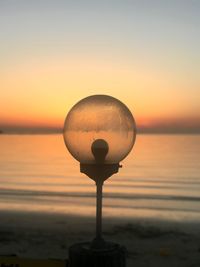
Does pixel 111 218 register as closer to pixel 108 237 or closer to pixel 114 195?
pixel 108 237

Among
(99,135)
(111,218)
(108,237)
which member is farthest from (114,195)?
(99,135)

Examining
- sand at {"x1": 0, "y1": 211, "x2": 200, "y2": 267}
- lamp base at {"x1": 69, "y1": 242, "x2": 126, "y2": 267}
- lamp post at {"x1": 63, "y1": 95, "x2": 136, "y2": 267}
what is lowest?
sand at {"x1": 0, "y1": 211, "x2": 200, "y2": 267}

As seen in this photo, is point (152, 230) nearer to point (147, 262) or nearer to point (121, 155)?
point (147, 262)

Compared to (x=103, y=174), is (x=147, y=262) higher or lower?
lower

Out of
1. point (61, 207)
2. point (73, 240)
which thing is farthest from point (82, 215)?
point (73, 240)

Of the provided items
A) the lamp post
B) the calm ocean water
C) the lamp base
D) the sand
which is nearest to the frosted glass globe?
the lamp post

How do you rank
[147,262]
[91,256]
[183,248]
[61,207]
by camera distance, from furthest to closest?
[61,207] → [183,248] → [147,262] → [91,256]

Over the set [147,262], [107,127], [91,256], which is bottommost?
[147,262]

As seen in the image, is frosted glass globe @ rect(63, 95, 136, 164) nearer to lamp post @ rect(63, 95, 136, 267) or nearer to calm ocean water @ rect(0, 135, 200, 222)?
lamp post @ rect(63, 95, 136, 267)
